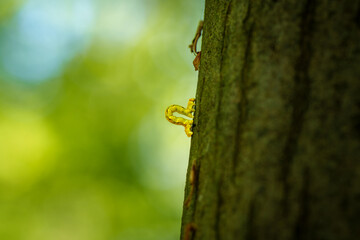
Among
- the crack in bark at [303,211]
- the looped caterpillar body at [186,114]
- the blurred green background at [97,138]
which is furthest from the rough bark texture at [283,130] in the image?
the blurred green background at [97,138]

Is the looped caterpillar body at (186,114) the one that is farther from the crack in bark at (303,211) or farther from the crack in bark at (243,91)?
the crack in bark at (303,211)

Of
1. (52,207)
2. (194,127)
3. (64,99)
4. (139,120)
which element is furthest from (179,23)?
(194,127)

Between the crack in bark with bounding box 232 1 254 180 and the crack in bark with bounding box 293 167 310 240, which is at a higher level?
the crack in bark with bounding box 232 1 254 180

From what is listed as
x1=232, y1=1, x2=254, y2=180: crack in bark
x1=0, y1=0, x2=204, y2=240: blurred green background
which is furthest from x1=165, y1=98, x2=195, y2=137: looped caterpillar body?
x1=0, y1=0, x2=204, y2=240: blurred green background

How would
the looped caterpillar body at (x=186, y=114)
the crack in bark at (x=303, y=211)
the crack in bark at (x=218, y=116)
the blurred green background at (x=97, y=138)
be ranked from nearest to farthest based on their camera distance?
the crack in bark at (x=303, y=211) → the crack in bark at (x=218, y=116) → the looped caterpillar body at (x=186, y=114) → the blurred green background at (x=97, y=138)

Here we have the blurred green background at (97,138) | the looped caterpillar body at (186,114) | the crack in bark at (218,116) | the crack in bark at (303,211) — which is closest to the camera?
the crack in bark at (303,211)

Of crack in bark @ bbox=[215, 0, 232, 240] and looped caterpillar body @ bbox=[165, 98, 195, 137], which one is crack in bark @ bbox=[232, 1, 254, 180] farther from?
looped caterpillar body @ bbox=[165, 98, 195, 137]

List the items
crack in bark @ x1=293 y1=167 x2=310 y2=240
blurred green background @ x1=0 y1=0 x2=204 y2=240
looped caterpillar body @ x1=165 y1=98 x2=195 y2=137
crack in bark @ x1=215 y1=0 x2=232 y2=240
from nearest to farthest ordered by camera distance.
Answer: crack in bark @ x1=293 y1=167 x2=310 y2=240
crack in bark @ x1=215 y1=0 x2=232 y2=240
looped caterpillar body @ x1=165 y1=98 x2=195 y2=137
blurred green background @ x1=0 y1=0 x2=204 y2=240

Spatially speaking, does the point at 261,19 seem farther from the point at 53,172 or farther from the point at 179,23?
the point at 179,23
